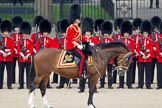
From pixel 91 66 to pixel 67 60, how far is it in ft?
1.45

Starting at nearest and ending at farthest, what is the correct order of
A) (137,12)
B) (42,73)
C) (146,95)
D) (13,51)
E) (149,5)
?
(42,73) < (146,95) < (13,51) < (137,12) < (149,5)

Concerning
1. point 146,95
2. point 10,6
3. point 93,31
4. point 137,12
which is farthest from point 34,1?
point 146,95

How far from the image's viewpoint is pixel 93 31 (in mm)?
20641

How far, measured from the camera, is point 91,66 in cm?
1683

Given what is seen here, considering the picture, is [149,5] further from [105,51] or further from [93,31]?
[105,51]

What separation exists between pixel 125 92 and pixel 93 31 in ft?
6.65

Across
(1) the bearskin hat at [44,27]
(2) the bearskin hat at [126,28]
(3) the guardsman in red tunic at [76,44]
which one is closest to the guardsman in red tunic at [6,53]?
(1) the bearskin hat at [44,27]

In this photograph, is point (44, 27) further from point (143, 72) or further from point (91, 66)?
point (91, 66)

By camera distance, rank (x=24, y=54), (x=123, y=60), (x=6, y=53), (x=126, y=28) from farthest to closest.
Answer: (x=126, y=28) < (x=24, y=54) < (x=6, y=53) < (x=123, y=60)

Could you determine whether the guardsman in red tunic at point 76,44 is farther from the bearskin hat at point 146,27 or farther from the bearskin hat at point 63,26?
the bearskin hat at point 146,27

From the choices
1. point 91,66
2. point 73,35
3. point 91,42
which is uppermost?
point 73,35

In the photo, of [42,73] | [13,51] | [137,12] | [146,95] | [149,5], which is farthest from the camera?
[149,5]

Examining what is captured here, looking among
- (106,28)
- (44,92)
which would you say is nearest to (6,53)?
(106,28)

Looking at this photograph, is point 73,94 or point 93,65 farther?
point 73,94
